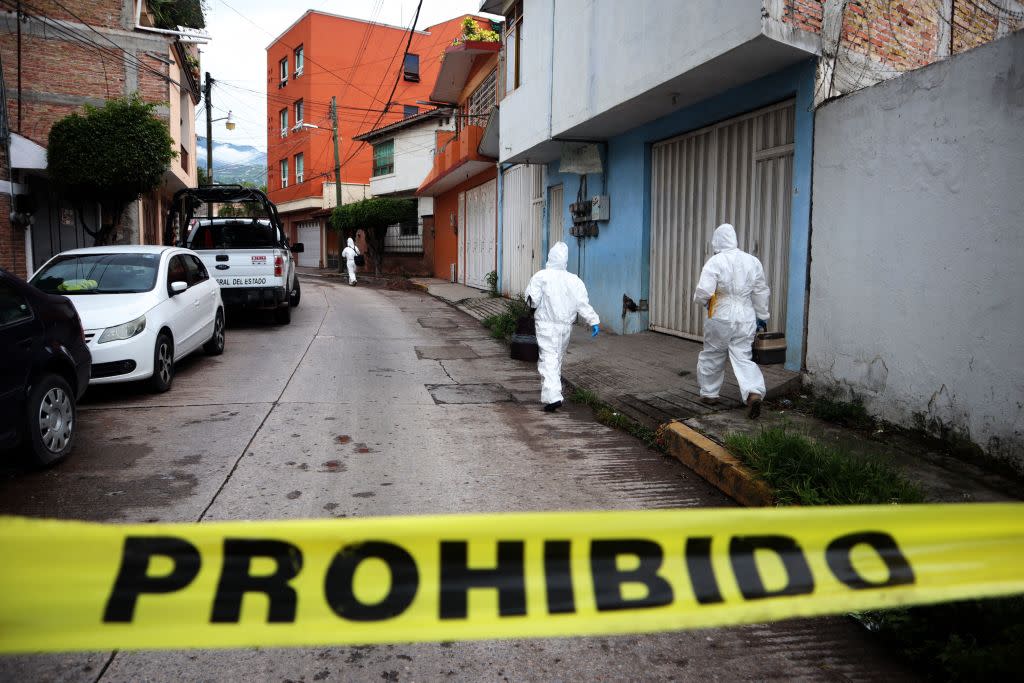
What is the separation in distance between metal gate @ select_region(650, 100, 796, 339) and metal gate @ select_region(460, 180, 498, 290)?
9.61 metres

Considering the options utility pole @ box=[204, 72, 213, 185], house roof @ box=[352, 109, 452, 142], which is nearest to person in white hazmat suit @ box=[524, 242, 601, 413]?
house roof @ box=[352, 109, 452, 142]

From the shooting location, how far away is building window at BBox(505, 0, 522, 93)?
1518 cm

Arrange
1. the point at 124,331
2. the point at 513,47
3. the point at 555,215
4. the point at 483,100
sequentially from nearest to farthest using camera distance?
→ the point at 124,331 < the point at 555,215 < the point at 513,47 < the point at 483,100

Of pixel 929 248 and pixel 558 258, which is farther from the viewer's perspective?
pixel 558 258

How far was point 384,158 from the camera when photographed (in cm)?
3491

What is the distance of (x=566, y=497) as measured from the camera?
4.91 metres

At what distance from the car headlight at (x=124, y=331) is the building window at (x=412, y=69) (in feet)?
115

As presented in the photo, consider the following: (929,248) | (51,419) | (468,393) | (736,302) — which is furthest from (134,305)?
(929,248)

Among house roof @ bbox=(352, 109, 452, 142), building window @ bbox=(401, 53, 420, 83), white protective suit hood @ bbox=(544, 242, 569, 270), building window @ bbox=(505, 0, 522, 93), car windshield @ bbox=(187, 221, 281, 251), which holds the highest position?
building window @ bbox=(401, 53, 420, 83)

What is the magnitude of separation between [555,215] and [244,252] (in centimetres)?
617

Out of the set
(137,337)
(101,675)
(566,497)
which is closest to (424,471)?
(566,497)

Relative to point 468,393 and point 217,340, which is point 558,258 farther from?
point 217,340

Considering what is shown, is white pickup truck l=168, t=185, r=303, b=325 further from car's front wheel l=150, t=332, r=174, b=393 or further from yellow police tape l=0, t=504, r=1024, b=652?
yellow police tape l=0, t=504, r=1024, b=652

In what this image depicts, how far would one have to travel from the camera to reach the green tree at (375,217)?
1130 inches
